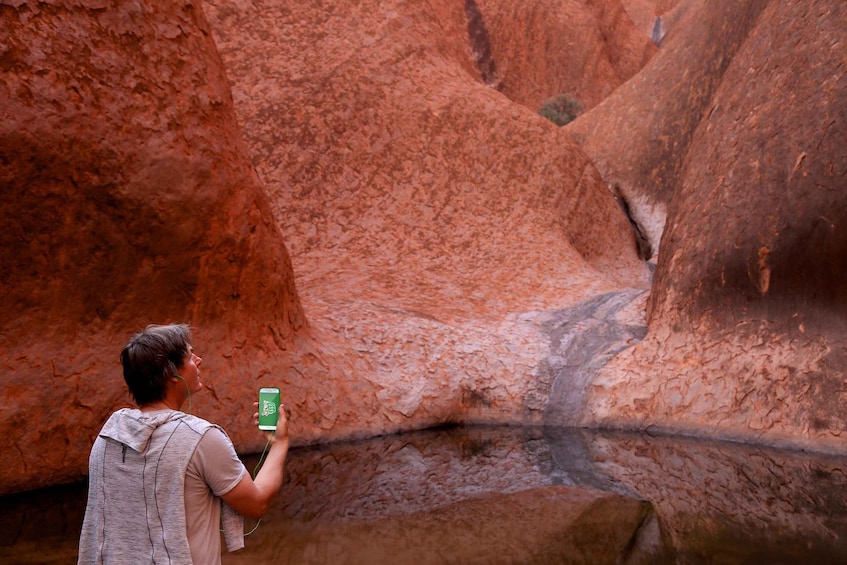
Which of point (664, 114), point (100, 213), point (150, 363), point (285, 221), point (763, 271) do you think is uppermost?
point (664, 114)

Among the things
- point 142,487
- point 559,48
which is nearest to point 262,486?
point 142,487

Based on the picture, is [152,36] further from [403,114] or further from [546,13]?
[546,13]

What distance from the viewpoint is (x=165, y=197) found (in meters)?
5.93

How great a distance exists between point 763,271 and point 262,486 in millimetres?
6112

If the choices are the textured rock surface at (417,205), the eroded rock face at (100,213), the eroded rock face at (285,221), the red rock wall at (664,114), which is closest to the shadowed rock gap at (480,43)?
the red rock wall at (664,114)

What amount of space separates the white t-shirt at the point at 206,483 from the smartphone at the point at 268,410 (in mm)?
189

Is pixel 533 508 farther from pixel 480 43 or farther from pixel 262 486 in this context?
pixel 480 43

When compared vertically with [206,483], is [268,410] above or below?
above

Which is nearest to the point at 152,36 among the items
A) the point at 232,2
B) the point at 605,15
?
the point at 232,2

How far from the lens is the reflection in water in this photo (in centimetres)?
392

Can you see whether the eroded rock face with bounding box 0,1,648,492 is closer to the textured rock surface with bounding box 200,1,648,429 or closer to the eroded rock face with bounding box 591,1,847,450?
the textured rock surface with bounding box 200,1,648,429

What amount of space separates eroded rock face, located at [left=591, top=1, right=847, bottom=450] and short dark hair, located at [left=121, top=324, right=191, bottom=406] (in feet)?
18.2

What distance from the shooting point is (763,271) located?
712cm

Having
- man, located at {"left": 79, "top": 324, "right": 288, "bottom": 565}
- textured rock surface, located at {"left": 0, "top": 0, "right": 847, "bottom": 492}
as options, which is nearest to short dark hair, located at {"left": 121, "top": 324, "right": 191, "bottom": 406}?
man, located at {"left": 79, "top": 324, "right": 288, "bottom": 565}
